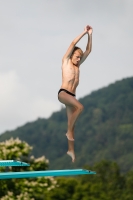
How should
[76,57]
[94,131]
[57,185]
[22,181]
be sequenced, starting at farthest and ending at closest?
1. [94,131]
2. [57,185]
3. [22,181]
4. [76,57]

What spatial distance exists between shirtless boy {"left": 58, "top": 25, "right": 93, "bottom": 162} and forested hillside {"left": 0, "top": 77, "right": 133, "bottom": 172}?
410 feet

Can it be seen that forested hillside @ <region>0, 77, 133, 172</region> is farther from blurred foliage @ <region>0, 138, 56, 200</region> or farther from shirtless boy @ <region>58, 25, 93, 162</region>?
shirtless boy @ <region>58, 25, 93, 162</region>

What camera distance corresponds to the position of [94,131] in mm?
168875

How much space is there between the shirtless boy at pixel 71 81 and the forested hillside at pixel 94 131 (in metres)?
125

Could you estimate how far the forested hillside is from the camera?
5802 inches

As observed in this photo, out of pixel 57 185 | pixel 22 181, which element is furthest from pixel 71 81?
pixel 57 185

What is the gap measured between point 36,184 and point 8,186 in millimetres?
1817

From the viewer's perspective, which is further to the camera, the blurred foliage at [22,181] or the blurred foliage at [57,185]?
the blurred foliage at [57,185]

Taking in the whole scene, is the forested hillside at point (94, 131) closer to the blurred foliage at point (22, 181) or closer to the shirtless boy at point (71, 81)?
the blurred foliage at point (22, 181)

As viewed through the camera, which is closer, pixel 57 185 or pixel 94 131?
pixel 57 185

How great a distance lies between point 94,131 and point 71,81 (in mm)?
157517

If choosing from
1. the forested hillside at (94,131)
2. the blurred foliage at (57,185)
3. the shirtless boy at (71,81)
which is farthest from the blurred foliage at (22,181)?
the forested hillside at (94,131)

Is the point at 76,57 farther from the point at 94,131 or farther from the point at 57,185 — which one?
the point at 94,131

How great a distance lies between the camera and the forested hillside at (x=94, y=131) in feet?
484
